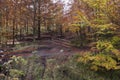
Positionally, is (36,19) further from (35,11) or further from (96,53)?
(96,53)

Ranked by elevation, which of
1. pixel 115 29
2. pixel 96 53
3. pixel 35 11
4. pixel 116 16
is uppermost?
pixel 35 11

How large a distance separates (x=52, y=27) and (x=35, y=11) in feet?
20.9

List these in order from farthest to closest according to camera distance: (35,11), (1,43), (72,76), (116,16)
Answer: (35,11) < (1,43) < (72,76) < (116,16)

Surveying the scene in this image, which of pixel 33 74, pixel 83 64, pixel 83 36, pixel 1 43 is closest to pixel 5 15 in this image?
pixel 1 43

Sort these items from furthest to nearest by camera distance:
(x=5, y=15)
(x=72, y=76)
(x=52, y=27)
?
1. (x=52, y=27)
2. (x=5, y=15)
3. (x=72, y=76)

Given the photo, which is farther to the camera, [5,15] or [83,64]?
[5,15]

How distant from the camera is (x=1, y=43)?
12.4m

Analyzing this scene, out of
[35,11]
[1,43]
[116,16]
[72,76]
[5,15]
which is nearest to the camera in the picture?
[116,16]

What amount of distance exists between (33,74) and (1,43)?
4.75m

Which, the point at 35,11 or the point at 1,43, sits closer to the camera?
the point at 1,43

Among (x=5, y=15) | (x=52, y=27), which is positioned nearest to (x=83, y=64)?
(x=5, y=15)

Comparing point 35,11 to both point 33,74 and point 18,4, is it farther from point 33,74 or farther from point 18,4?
point 33,74

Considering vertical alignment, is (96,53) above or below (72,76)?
above

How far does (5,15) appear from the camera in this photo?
13.5 meters
